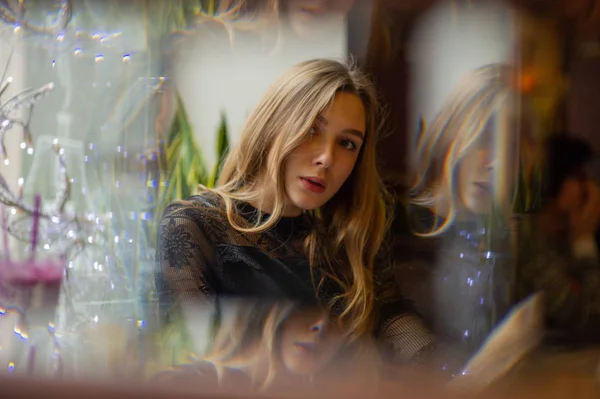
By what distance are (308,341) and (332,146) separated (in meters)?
0.22

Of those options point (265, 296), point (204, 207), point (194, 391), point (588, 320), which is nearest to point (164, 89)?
point (204, 207)

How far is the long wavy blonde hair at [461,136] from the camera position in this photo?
646mm

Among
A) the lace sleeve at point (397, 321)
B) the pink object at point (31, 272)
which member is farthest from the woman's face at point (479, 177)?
the pink object at point (31, 272)

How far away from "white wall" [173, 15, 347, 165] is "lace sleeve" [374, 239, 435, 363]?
0.76 ft

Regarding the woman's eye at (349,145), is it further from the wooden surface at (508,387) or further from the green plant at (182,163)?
the wooden surface at (508,387)

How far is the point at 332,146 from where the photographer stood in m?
0.73

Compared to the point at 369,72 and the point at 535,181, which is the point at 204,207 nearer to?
the point at 369,72

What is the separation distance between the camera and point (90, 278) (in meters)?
0.77

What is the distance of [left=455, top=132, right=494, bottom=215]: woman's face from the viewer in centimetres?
66

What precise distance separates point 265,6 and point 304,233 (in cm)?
27

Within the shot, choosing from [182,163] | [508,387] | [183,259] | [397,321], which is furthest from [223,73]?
[508,387]

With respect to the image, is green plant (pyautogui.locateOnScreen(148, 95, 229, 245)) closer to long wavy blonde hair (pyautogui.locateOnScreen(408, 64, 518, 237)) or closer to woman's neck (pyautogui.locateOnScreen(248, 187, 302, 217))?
woman's neck (pyautogui.locateOnScreen(248, 187, 302, 217))

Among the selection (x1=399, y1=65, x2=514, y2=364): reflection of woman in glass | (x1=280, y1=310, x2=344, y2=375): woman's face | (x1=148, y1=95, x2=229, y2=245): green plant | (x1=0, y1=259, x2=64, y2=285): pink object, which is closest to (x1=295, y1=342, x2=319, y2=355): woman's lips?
(x1=280, y1=310, x2=344, y2=375): woman's face

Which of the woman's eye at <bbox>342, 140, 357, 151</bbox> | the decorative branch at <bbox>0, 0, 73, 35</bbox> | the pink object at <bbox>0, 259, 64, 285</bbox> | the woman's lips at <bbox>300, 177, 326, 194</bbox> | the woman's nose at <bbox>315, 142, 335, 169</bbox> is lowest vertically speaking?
the pink object at <bbox>0, 259, 64, 285</bbox>
